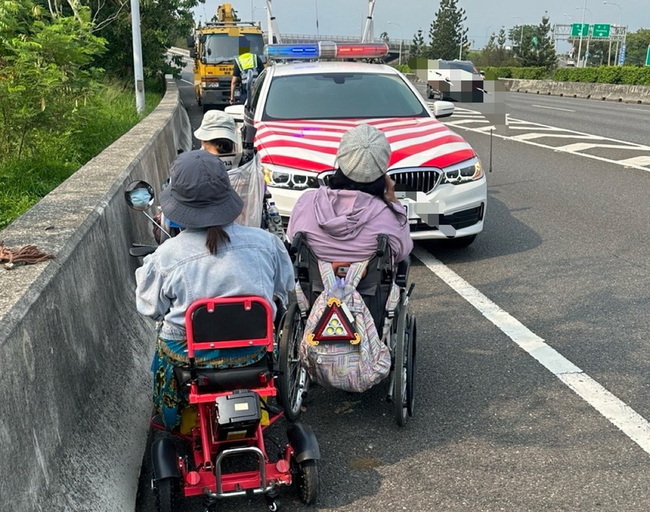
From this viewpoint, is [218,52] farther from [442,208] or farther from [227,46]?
[442,208]

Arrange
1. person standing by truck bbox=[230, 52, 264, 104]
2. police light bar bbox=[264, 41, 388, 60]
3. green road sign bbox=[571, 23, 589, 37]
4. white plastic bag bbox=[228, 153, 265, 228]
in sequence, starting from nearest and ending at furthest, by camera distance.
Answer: white plastic bag bbox=[228, 153, 265, 228]
police light bar bbox=[264, 41, 388, 60]
person standing by truck bbox=[230, 52, 264, 104]
green road sign bbox=[571, 23, 589, 37]

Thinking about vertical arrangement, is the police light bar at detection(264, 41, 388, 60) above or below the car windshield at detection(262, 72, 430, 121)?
above

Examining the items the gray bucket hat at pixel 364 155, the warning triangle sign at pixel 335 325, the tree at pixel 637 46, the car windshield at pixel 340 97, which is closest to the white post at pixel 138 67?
the car windshield at pixel 340 97

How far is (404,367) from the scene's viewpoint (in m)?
4.32

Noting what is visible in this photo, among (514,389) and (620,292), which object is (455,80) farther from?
(514,389)

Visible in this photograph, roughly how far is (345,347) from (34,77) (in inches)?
190

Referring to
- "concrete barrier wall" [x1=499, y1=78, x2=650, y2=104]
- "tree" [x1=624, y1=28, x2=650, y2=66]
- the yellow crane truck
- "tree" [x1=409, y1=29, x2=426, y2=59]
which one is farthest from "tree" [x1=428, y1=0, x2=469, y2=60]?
the yellow crane truck

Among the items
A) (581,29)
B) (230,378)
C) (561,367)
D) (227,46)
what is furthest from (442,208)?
(581,29)

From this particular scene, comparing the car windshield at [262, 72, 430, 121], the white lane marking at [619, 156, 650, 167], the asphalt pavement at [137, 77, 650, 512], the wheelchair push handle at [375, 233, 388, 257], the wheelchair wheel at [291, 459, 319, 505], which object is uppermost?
the car windshield at [262, 72, 430, 121]

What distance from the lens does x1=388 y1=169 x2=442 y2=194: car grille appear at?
757 centimetres

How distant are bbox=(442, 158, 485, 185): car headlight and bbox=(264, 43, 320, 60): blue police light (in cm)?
388

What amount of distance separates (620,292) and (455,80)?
70.0 ft

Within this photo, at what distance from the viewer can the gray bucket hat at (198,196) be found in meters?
3.48

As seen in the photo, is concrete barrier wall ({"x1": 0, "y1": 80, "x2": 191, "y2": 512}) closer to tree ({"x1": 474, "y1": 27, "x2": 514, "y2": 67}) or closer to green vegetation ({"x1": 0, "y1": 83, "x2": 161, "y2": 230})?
green vegetation ({"x1": 0, "y1": 83, "x2": 161, "y2": 230})
